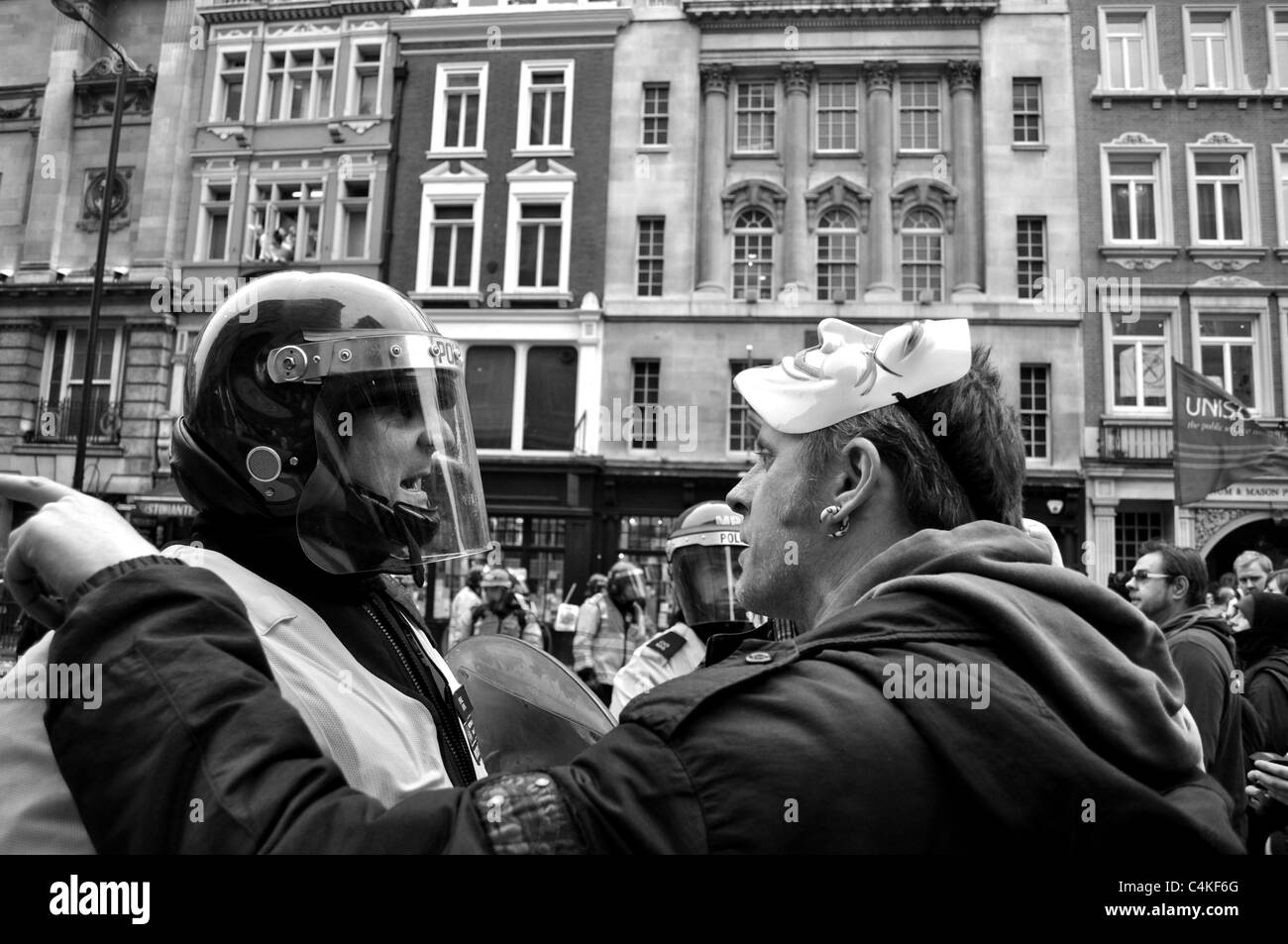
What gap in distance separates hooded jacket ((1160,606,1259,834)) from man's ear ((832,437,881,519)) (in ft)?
9.63

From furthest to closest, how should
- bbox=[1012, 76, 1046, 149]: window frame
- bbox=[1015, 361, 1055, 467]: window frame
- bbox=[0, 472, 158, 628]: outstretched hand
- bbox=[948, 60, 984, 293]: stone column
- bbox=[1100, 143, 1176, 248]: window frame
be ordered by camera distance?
bbox=[1012, 76, 1046, 149]: window frame, bbox=[948, 60, 984, 293]: stone column, bbox=[1100, 143, 1176, 248]: window frame, bbox=[1015, 361, 1055, 467]: window frame, bbox=[0, 472, 158, 628]: outstretched hand

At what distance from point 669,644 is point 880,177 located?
18.2m

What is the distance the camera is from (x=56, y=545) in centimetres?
112

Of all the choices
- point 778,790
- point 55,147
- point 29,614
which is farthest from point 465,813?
point 55,147

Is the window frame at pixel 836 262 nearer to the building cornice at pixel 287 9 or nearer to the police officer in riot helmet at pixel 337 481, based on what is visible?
the building cornice at pixel 287 9

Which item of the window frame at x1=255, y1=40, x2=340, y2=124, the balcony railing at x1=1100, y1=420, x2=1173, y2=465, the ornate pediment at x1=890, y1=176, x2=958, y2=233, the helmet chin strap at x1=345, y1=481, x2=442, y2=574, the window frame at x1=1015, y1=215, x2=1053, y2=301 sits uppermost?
the window frame at x1=255, y1=40, x2=340, y2=124

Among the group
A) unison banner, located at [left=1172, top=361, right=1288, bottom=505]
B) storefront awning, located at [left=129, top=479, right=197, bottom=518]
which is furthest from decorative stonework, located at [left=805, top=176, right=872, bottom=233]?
storefront awning, located at [left=129, top=479, right=197, bottom=518]

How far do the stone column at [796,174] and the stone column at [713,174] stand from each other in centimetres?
142

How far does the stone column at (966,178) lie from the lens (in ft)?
65.4

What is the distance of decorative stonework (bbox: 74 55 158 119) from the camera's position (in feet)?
70.8

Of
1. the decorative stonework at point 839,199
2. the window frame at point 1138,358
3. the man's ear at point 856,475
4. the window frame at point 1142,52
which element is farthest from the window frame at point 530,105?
the man's ear at point 856,475

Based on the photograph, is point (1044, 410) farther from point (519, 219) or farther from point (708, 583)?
point (708, 583)

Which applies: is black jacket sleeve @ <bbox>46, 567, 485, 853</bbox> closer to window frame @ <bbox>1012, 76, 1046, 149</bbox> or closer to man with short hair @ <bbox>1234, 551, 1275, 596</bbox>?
man with short hair @ <bbox>1234, 551, 1275, 596</bbox>
